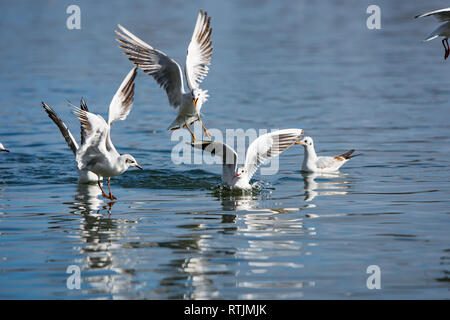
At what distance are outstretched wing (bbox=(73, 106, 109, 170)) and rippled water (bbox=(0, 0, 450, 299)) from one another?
660 mm

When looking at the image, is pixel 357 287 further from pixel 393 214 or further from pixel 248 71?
pixel 248 71

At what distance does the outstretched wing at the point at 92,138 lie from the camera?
32.8ft

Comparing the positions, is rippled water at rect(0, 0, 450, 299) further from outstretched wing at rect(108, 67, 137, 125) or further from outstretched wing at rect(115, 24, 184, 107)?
outstretched wing at rect(115, 24, 184, 107)

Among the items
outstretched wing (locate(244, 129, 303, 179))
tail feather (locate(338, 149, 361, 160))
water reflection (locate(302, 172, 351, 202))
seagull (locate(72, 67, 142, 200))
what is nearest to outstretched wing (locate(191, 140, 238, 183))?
outstretched wing (locate(244, 129, 303, 179))

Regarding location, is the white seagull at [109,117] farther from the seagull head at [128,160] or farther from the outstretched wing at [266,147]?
the outstretched wing at [266,147]

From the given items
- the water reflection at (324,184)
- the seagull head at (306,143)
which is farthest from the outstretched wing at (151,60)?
the water reflection at (324,184)

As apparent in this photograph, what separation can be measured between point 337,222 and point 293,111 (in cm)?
905

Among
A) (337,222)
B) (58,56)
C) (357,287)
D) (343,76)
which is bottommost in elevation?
(357,287)

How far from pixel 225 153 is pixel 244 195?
71 centimetres

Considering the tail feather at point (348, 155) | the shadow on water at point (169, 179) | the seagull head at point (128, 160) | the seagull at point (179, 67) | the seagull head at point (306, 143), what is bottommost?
the shadow on water at point (169, 179)

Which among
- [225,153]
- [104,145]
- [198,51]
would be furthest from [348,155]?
[104,145]

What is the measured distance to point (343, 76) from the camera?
74.9 feet

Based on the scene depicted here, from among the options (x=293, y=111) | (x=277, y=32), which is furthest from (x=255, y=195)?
(x=277, y=32)

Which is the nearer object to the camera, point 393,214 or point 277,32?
point 393,214
